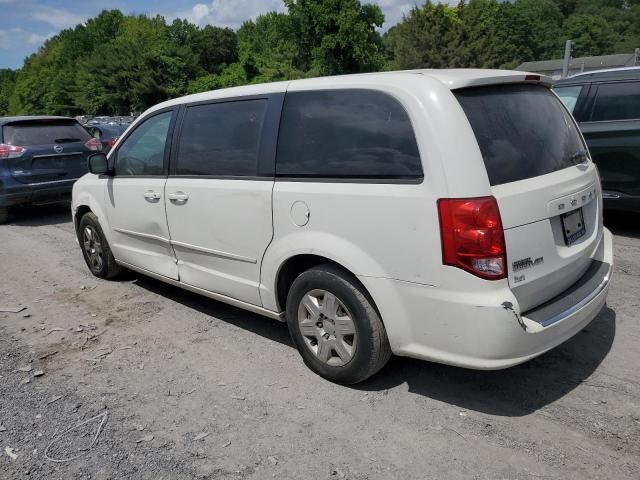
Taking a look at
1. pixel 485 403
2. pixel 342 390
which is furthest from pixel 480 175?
pixel 342 390

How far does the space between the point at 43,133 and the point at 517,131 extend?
27.5 feet

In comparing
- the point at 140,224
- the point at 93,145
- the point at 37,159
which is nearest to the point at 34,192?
the point at 37,159

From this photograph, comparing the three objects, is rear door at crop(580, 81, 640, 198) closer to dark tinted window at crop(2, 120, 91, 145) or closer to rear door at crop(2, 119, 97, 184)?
rear door at crop(2, 119, 97, 184)

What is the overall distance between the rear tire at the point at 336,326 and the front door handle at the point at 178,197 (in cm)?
122

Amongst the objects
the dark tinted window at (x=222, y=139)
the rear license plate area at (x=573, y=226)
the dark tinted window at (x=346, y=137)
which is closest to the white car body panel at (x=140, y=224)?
the dark tinted window at (x=222, y=139)

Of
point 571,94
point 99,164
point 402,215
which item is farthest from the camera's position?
point 571,94

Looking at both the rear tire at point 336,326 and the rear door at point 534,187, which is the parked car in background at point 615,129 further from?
the rear tire at point 336,326

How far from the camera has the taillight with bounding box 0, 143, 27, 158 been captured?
8.48 metres

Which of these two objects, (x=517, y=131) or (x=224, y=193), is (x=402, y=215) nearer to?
(x=517, y=131)

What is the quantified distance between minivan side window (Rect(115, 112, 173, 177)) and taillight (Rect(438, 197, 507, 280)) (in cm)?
260

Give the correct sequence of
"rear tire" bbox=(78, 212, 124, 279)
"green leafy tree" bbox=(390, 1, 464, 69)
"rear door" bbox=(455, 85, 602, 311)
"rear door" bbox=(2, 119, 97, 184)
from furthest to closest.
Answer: "green leafy tree" bbox=(390, 1, 464, 69) → "rear door" bbox=(2, 119, 97, 184) → "rear tire" bbox=(78, 212, 124, 279) → "rear door" bbox=(455, 85, 602, 311)

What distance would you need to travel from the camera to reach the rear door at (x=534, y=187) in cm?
267

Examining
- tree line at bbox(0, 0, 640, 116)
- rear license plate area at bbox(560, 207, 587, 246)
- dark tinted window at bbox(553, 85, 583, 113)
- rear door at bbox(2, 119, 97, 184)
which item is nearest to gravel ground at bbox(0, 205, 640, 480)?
rear license plate area at bbox(560, 207, 587, 246)

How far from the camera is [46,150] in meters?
8.80
